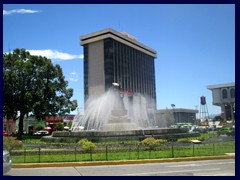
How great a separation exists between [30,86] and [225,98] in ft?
392

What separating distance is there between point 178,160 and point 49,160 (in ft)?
24.0

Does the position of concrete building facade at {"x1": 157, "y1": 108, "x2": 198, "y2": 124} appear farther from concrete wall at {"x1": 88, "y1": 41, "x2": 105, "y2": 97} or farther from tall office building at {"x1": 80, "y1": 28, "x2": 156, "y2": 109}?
concrete wall at {"x1": 88, "y1": 41, "x2": 105, "y2": 97}

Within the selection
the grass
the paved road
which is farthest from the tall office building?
the paved road

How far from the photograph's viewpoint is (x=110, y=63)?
382 feet

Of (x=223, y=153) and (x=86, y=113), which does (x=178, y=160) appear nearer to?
(x=223, y=153)

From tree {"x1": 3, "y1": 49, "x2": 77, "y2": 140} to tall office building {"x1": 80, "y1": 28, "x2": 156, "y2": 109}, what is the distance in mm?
60647

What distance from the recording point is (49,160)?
17.4m

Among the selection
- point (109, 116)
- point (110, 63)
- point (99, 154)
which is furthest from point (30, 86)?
point (110, 63)

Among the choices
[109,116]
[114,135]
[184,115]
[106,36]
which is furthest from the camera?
[184,115]

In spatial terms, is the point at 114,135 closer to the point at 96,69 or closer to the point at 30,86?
the point at 30,86

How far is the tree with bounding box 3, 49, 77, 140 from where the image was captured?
155 feet

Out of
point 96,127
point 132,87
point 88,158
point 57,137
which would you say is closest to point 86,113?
point 96,127

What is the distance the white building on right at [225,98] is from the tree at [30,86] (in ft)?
354

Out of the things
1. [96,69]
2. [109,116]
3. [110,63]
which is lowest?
[109,116]
